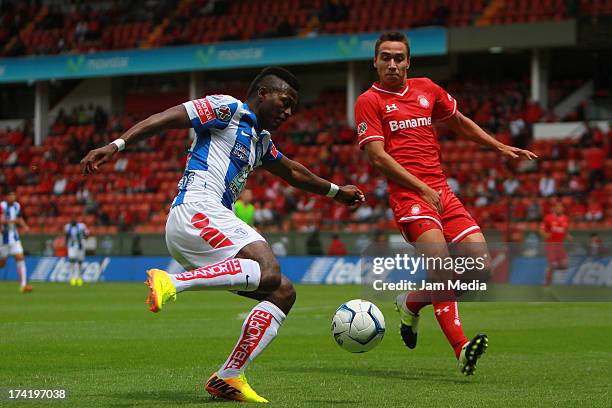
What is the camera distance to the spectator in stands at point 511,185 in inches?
1152

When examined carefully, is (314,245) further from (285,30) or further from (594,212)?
(285,30)

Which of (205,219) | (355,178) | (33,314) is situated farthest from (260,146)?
(355,178)

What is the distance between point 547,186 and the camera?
2905cm

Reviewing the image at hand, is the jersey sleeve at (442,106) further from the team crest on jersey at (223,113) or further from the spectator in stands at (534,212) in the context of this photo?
the spectator in stands at (534,212)

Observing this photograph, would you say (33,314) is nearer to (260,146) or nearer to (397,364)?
(397,364)

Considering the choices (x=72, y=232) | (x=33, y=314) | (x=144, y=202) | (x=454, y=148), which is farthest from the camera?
(x=144, y=202)

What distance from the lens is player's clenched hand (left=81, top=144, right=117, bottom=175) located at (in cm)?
619

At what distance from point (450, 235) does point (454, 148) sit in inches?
968

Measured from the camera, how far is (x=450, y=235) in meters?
8.77

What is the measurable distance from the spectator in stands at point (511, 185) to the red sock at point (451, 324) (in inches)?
831

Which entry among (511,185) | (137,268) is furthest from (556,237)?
(137,268)

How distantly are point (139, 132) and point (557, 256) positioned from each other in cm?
1752

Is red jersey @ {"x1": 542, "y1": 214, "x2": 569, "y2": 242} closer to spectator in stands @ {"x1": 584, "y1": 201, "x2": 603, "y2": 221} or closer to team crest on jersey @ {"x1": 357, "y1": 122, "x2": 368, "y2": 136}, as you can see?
spectator in stands @ {"x1": 584, "y1": 201, "x2": 603, "y2": 221}

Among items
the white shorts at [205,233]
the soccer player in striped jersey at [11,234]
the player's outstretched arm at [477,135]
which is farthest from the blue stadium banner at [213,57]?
the white shorts at [205,233]
